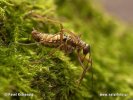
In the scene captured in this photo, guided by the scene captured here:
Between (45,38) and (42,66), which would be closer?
(42,66)

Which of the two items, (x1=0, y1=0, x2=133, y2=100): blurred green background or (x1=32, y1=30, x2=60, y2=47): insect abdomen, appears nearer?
(x1=0, y1=0, x2=133, y2=100): blurred green background

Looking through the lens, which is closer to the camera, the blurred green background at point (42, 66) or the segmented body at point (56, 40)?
the blurred green background at point (42, 66)

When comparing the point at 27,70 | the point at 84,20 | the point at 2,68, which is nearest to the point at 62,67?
the point at 27,70

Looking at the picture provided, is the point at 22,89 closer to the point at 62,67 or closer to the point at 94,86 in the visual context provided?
the point at 62,67

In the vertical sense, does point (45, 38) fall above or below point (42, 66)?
above

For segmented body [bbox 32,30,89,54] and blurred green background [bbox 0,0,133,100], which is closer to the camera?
blurred green background [bbox 0,0,133,100]

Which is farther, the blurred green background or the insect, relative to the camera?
the insect

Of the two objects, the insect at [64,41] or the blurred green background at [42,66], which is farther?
the insect at [64,41]

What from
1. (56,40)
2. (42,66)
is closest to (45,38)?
(56,40)

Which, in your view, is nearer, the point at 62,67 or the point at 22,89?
the point at 22,89

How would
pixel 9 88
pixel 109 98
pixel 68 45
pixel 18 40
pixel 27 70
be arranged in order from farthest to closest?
pixel 109 98 → pixel 68 45 → pixel 18 40 → pixel 27 70 → pixel 9 88

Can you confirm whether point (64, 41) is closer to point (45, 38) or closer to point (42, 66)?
point (45, 38)
